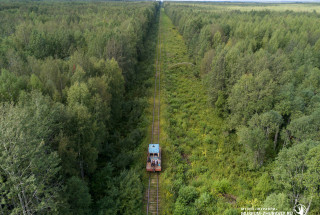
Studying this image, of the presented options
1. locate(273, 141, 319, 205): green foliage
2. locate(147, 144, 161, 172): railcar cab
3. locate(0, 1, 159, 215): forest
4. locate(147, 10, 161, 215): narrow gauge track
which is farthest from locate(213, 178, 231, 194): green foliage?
locate(0, 1, 159, 215): forest

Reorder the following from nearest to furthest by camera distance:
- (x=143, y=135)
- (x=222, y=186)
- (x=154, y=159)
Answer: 1. (x=222, y=186)
2. (x=154, y=159)
3. (x=143, y=135)

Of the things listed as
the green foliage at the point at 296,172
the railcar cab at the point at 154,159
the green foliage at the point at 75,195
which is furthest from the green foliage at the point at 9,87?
the green foliage at the point at 296,172

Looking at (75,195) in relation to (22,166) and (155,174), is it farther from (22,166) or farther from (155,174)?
(155,174)

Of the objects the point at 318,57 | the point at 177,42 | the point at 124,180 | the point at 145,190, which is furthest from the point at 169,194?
the point at 177,42

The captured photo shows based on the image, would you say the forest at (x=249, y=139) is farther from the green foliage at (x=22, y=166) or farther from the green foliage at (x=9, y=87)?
the green foliage at (x=9, y=87)

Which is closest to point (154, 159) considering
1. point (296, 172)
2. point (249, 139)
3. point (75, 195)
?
point (75, 195)

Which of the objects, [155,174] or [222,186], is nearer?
[222,186]

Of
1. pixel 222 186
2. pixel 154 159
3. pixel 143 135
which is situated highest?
pixel 154 159

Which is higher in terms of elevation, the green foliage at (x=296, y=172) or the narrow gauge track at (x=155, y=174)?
the green foliage at (x=296, y=172)

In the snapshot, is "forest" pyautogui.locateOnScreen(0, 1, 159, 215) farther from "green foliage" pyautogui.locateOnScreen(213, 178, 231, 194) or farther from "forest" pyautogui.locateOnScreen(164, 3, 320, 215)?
"green foliage" pyautogui.locateOnScreen(213, 178, 231, 194)
